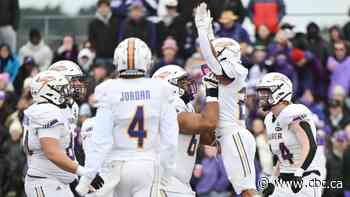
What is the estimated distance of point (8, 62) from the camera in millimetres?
25031

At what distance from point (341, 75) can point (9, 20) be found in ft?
19.5

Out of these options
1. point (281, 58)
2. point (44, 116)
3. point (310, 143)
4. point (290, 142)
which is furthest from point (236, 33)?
point (44, 116)

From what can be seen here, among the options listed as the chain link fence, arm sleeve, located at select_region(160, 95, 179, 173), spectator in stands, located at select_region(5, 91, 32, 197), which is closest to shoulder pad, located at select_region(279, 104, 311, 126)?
arm sleeve, located at select_region(160, 95, 179, 173)

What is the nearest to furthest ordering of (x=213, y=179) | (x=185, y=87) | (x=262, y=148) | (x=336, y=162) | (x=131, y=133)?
(x=131, y=133) → (x=185, y=87) → (x=213, y=179) → (x=336, y=162) → (x=262, y=148)

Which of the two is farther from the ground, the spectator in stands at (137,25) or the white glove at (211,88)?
the spectator in stands at (137,25)

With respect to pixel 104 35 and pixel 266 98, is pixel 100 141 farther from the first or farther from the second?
pixel 104 35

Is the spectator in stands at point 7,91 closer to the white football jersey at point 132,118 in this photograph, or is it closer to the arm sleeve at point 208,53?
the arm sleeve at point 208,53

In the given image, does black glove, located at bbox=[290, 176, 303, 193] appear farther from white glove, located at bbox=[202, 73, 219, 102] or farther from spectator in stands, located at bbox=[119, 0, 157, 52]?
spectator in stands, located at bbox=[119, 0, 157, 52]

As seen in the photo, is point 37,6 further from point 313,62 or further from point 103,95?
point 103,95

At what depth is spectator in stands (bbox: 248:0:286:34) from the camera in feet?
82.6

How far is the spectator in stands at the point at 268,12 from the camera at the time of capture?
25188 millimetres

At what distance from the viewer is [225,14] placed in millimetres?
24531

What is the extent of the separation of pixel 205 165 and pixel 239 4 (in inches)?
153

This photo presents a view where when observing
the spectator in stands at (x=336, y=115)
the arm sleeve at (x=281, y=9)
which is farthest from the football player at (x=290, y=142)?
the arm sleeve at (x=281, y=9)
